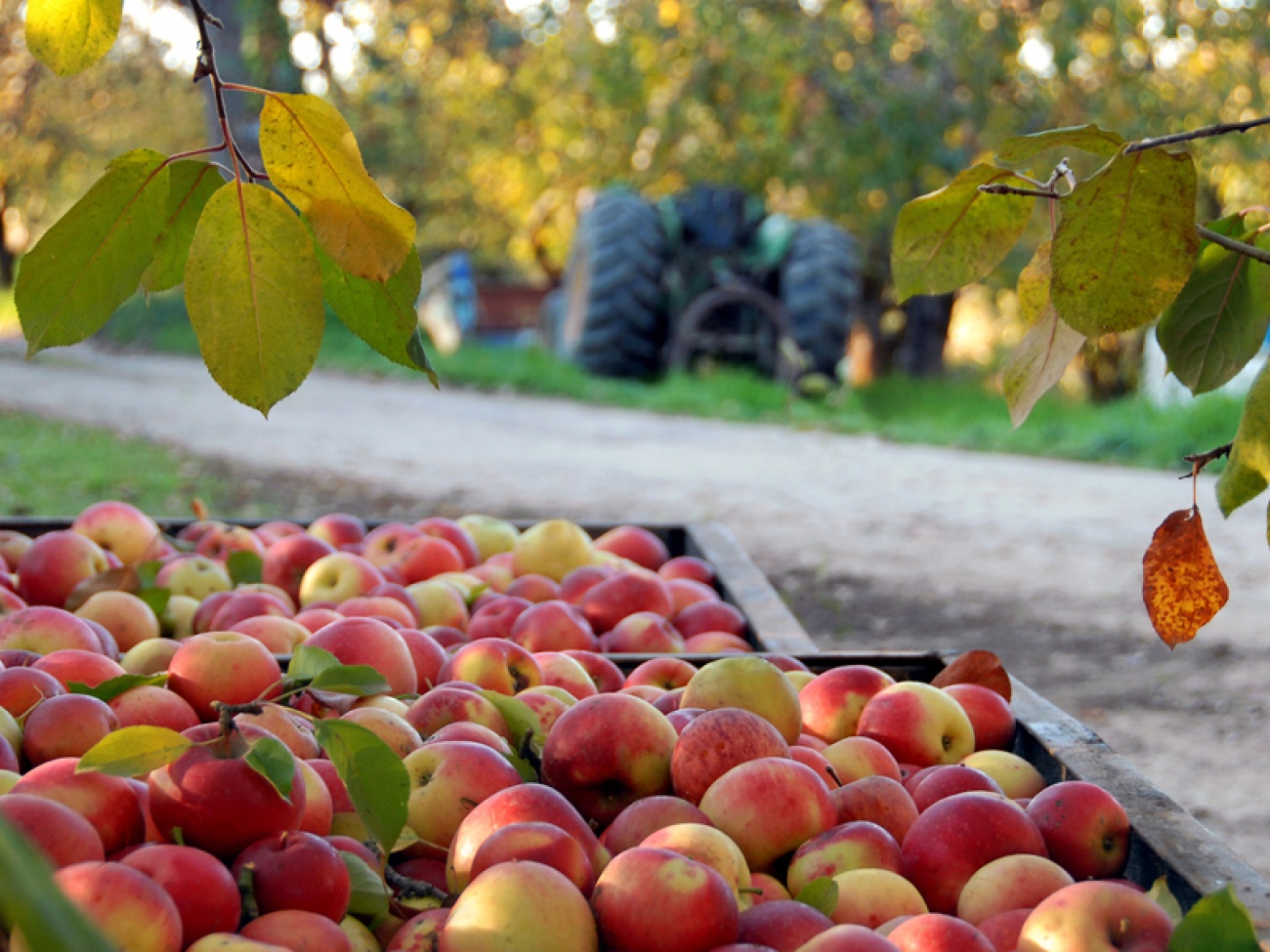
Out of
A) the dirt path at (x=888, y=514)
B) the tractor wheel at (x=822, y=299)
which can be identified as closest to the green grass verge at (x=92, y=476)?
the dirt path at (x=888, y=514)

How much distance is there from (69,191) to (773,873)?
28873mm

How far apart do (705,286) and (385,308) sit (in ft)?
31.9

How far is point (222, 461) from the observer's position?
6.63 meters

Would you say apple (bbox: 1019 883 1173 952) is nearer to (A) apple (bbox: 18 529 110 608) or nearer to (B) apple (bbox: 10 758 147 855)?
(B) apple (bbox: 10 758 147 855)

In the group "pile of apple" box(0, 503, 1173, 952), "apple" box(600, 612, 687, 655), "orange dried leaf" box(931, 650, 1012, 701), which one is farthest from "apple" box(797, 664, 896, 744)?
"apple" box(600, 612, 687, 655)

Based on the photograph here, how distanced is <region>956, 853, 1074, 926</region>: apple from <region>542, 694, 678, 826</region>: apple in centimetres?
35

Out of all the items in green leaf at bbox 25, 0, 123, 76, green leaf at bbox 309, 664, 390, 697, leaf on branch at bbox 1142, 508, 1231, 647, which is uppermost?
green leaf at bbox 25, 0, 123, 76

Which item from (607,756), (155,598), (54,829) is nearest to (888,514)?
(155,598)

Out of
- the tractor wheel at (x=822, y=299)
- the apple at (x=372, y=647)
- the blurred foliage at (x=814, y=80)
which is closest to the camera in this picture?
the apple at (x=372, y=647)

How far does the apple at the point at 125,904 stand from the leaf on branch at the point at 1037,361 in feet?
2.55

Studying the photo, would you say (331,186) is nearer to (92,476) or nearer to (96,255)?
(96,255)

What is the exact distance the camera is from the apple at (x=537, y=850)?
3.53ft

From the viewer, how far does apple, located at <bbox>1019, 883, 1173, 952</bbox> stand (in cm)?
99

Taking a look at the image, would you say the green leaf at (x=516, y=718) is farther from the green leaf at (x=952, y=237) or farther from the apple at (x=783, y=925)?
the green leaf at (x=952, y=237)
